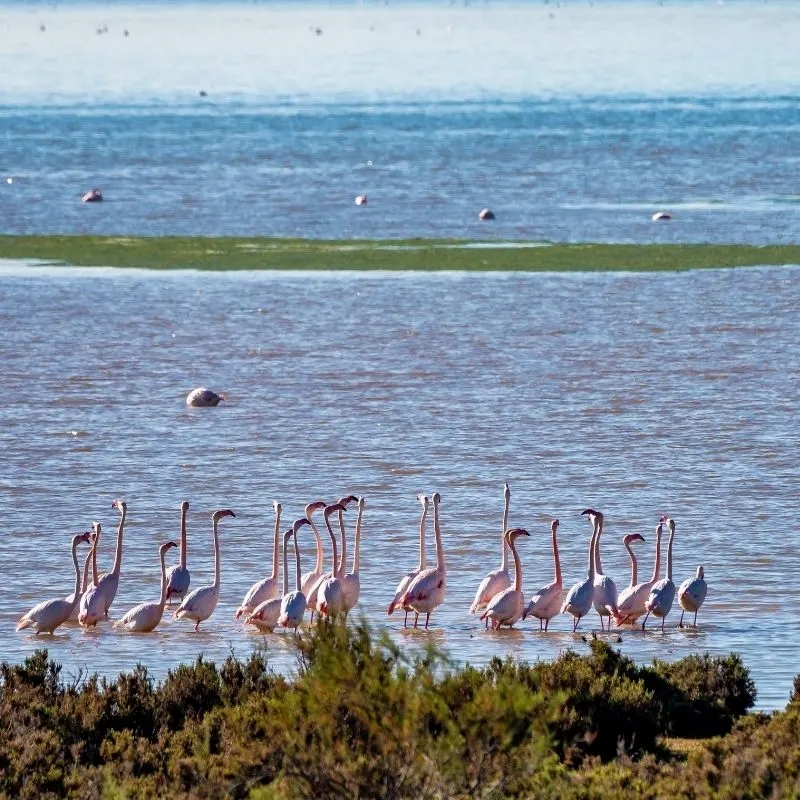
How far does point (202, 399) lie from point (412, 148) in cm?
3871

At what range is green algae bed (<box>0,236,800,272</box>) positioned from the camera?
30234mm

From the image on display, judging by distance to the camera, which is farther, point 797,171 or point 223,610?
point 797,171

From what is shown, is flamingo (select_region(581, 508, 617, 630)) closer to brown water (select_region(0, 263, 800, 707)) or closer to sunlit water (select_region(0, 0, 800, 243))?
brown water (select_region(0, 263, 800, 707))

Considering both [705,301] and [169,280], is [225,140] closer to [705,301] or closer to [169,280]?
[169,280]

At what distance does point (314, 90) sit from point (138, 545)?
86.3 metres

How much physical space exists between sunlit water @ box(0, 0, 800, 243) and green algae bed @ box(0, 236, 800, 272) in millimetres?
1504

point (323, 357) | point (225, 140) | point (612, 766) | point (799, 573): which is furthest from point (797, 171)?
point (612, 766)

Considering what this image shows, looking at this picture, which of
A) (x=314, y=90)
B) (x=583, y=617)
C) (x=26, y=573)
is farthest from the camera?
(x=314, y=90)

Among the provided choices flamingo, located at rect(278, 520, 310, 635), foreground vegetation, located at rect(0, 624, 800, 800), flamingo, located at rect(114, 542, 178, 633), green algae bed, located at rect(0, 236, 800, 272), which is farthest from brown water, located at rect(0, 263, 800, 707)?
foreground vegetation, located at rect(0, 624, 800, 800)

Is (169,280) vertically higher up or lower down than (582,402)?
higher up

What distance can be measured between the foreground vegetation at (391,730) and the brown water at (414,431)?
1251 millimetres

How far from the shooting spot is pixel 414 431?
18328 millimetres

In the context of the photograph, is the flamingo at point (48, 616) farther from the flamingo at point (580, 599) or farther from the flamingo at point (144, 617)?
the flamingo at point (580, 599)

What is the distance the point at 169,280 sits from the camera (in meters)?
29.6
